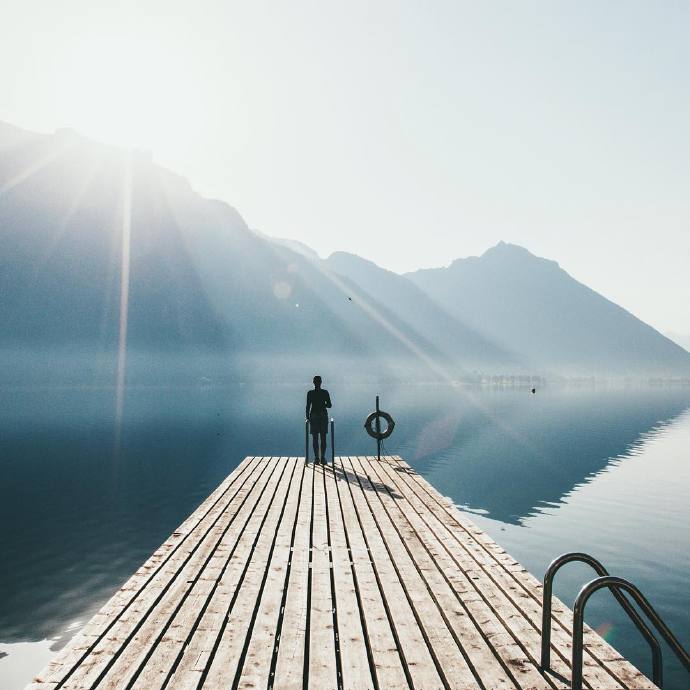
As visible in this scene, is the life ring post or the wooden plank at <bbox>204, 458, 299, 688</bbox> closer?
the wooden plank at <bbox>204, 458, 299, 688</bbox>

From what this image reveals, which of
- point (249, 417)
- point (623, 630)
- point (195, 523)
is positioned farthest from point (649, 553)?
point (249, 417)

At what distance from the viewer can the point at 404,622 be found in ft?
18.7

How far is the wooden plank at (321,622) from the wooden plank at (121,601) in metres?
1.92

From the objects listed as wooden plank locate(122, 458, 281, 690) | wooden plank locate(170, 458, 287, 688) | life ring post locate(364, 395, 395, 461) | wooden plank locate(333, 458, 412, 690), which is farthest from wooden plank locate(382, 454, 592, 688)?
life ring post locate(364, 395, 395, 461)

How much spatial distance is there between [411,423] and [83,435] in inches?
1196

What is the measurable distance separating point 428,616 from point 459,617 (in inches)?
12.4

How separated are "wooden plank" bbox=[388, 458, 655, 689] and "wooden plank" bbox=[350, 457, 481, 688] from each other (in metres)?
0.76

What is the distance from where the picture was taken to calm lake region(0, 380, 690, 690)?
12.0 metres

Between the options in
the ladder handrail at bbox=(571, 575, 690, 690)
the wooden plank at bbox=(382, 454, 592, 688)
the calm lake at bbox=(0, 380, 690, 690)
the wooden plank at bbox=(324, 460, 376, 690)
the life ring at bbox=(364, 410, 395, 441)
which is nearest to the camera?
the ladder handrail at bbox=(571, 575, 690, 690)

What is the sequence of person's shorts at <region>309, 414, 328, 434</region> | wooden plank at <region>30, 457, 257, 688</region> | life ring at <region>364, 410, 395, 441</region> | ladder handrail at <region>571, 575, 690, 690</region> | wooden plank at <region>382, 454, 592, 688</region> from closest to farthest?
1. ladder handrail at <region>571, 575, 690, 690</region>
2. wooden plank at <region>30, 457, 257, 688</region>
3. wooden plank at <region>382, 454, 592, 688</region>
4. person's shorts at <region>309, 414, 328, 434</region>
5. life ring at <region>364, 410, 395, 441</region>

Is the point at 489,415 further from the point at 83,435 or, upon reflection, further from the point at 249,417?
the point at 83,435

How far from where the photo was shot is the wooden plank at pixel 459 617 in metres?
4.71

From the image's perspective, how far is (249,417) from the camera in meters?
66.4

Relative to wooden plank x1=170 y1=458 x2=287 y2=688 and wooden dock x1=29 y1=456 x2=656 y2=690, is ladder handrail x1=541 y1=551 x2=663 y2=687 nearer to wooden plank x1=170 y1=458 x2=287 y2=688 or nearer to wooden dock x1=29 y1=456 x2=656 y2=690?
wooden dock x1=29 y1=456 x2=656 y2=690
